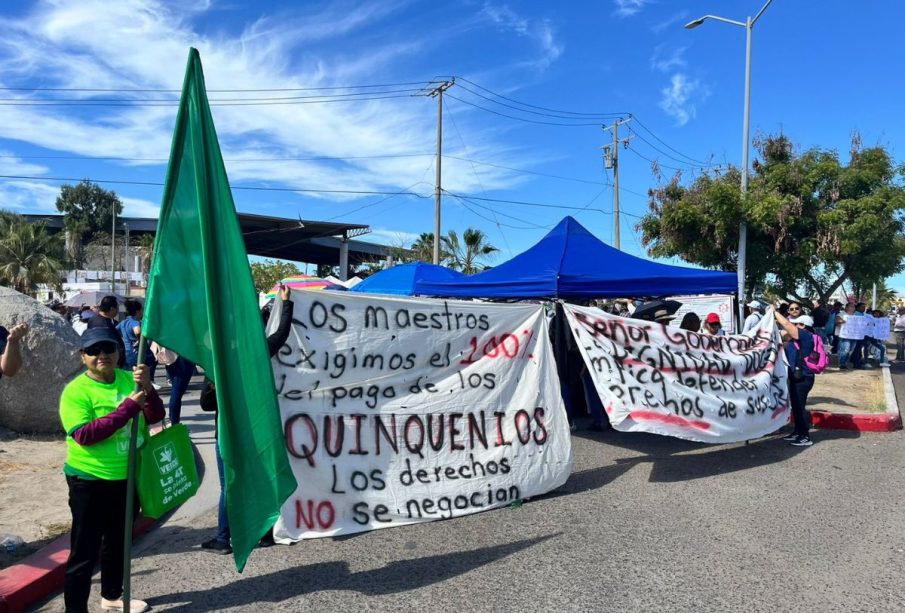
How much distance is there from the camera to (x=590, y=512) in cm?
526

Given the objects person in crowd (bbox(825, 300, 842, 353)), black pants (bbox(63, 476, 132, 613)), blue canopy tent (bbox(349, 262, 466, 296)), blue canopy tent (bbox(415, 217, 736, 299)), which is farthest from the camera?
person in crowd (bbox(825, 300, 842, 353))

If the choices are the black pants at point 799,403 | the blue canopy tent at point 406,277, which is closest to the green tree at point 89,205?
the blue canopy tent at point 406,277

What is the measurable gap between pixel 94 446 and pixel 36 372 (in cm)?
519

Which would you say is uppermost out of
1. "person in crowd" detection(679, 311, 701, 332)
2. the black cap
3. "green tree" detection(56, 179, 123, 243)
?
"green tree" detection(56, 179, 123, 243)

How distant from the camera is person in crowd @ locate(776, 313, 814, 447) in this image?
25.1 feet

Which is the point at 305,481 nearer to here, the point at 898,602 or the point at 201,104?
the point at 201,104

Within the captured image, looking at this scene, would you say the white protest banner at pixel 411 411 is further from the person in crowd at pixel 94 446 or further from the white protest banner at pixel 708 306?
the white protest banner at pixel 708 306

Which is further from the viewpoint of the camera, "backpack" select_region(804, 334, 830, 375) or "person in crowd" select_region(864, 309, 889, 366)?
"person in crowd" select_region(864, 309, 889, 366)

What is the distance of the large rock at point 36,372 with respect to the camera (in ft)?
24.2

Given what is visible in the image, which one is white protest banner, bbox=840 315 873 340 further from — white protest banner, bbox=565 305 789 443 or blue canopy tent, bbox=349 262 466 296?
white protest banner, bbox=565 305 789 443

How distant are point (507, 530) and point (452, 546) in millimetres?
516

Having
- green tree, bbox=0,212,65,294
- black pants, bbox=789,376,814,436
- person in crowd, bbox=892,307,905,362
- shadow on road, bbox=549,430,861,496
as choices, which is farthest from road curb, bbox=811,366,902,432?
green tree, bbox=0,212,65,294

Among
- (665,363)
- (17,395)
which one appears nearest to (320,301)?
(665,363)

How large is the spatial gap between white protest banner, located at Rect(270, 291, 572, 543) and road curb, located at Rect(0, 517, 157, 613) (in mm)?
1324
